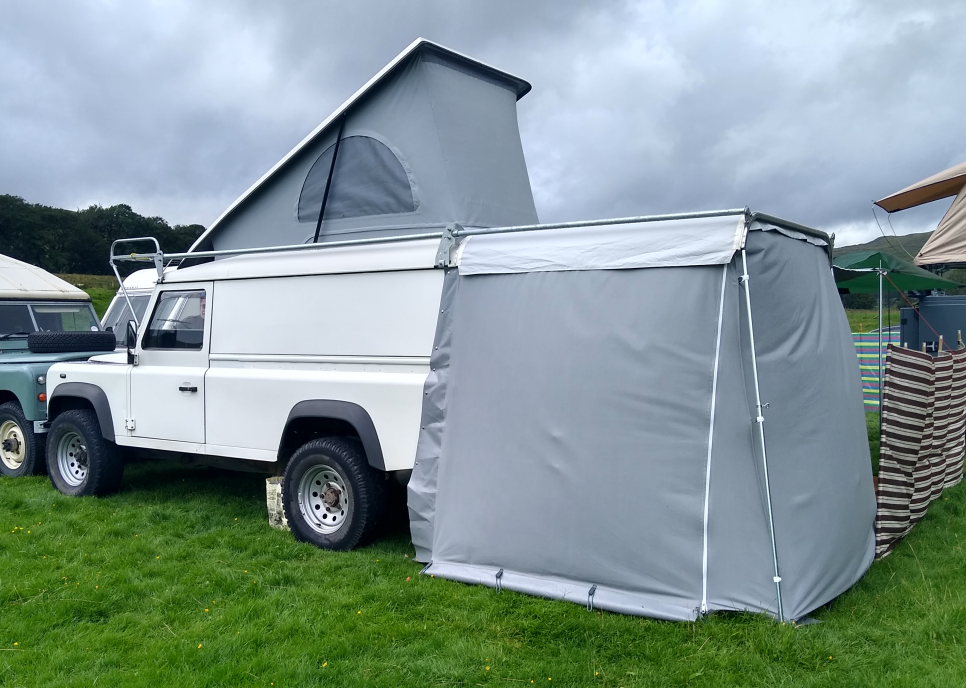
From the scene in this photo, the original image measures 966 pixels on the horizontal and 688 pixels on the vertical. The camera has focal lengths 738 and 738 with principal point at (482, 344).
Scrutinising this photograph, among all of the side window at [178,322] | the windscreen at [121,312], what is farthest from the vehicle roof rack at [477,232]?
the windscreen at [121,312]

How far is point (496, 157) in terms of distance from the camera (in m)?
7.07

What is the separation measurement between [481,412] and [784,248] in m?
2.21

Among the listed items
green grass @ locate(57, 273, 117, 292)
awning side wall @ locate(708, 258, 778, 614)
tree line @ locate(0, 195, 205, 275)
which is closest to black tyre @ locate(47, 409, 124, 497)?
awning side wall @ locate(708, 258, 778, 614)

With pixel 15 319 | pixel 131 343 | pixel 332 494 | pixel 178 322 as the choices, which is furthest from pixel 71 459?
pixel 332 494

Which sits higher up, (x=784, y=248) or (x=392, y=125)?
(x=392, y=125)

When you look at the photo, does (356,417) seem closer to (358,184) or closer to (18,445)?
(358,184)

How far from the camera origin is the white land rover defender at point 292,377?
5.38 meters

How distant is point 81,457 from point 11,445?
1632 mm

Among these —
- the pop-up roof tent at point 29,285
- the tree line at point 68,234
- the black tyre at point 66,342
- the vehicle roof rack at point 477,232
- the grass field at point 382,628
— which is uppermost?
the tree line at point 68,234

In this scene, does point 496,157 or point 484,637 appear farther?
point 496,157

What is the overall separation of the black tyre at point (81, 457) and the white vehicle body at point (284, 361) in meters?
0.29

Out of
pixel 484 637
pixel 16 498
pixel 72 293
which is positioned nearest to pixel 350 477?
pixel 484 637

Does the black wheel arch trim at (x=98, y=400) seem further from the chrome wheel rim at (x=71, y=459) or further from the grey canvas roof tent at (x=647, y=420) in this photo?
the grey canvas roof tent at (x=647, y=420)

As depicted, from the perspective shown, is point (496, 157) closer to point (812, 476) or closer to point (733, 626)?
point (812, 476)
